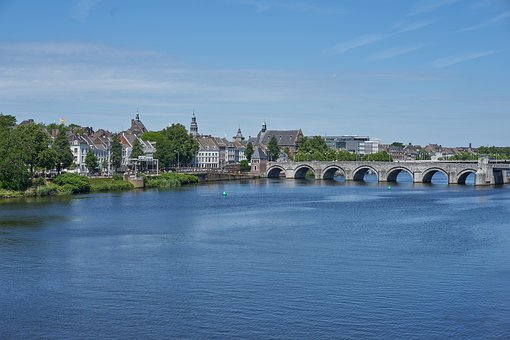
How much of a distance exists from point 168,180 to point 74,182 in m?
20.7

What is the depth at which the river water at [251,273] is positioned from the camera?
91.4ft

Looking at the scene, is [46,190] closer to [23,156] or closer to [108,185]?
[23,156]

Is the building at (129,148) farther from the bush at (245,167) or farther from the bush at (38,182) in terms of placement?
the bush at (38,182)

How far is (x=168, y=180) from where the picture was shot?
341ft

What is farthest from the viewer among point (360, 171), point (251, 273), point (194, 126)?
point (194, 126)

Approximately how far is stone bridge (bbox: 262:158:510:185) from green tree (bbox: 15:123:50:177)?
55335mm

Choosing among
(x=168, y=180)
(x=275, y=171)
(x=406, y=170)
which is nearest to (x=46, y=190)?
(x=168, y=180)

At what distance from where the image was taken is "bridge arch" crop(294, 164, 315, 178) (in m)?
131

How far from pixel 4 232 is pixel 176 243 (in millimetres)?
11825

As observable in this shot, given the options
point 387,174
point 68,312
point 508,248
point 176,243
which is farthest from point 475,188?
point 68,312

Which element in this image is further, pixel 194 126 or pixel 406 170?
pixel 194 126

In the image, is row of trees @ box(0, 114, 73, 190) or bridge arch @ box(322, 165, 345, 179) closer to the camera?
row of trees @ box(0, 114, 73, 190)

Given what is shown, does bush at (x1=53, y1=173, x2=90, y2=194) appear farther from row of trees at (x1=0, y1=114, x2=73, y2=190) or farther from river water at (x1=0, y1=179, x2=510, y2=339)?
river water at (x1=0, y1=179, x2=510, y2=339)

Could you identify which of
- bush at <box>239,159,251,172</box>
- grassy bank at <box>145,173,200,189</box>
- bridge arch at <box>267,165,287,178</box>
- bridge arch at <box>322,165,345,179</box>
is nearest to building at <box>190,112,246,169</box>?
bush at <box>239,159,251,172</box>
